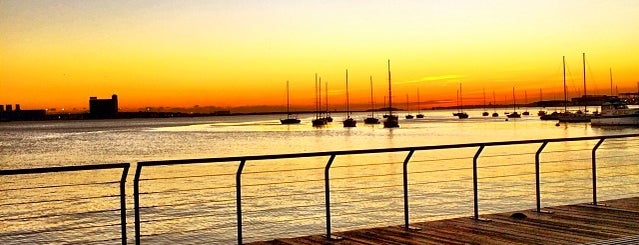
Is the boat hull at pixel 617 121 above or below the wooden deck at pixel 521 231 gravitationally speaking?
below

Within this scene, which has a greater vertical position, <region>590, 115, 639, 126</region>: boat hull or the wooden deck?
the wooden deck

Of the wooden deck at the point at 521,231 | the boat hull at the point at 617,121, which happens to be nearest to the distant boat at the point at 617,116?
the boat hull at the point at 617,121

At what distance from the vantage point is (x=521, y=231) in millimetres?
6590

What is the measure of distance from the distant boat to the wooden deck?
221 ft

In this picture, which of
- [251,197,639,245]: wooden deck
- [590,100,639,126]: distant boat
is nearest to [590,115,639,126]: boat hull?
[590,100,639,126]: distant boat

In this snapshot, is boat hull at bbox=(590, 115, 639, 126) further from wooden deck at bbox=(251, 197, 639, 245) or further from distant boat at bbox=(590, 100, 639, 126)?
wooden deck at bbox=(251, 197, 639, 245)

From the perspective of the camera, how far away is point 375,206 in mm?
18219

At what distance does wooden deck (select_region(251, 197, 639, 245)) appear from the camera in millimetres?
6145

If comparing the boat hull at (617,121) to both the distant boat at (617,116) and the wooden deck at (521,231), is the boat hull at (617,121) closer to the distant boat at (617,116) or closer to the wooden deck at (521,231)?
the distant boat at (617,116)

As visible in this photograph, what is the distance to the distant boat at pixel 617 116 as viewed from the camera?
69438mm

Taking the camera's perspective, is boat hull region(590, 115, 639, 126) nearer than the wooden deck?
No

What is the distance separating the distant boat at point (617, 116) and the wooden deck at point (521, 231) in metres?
67.3

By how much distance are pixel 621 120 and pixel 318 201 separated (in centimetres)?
5942

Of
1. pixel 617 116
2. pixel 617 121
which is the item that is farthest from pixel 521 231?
pixel 617 121
